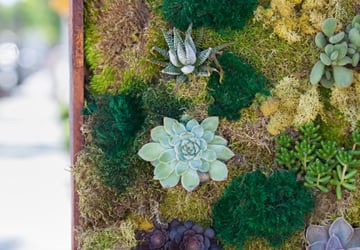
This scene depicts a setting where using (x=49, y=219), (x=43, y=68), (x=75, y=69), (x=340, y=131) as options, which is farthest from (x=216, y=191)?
(x=43, y=68)

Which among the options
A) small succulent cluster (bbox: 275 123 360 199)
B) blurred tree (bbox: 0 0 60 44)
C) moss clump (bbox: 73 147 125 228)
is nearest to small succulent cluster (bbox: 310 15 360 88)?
small succulent cluster (bbox: 275 123 360 199)

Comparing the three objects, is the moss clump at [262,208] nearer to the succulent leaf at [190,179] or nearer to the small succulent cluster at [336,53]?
the succulent leaf at [190,179]

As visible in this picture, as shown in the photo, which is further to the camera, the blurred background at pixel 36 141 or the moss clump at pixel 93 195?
the blurred background at pixel 36 141

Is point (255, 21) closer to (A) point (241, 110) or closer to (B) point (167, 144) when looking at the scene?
(A) point (241, 110)

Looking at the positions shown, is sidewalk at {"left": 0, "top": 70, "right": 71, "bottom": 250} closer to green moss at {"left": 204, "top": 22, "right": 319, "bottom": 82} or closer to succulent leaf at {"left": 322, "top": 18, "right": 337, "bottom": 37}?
green moss at {"left": 204, "top": 22, "right": 319, "bottom": 82}

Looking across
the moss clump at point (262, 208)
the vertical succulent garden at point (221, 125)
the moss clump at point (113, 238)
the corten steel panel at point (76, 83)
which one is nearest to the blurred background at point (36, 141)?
the corten steel panel at point (76, 83)

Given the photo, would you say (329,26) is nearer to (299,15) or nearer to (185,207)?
(299,15)

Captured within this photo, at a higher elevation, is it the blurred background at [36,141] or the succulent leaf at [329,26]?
the succulent leaf at [329,26]
